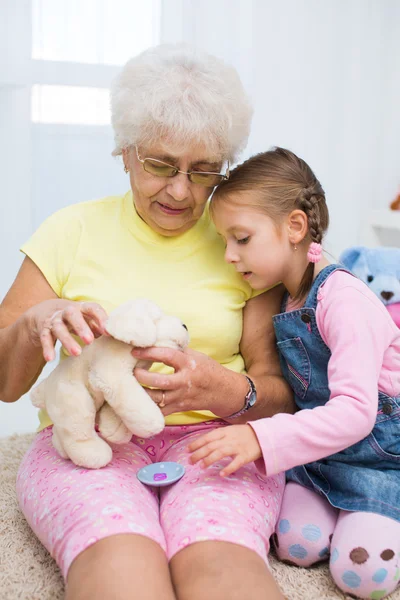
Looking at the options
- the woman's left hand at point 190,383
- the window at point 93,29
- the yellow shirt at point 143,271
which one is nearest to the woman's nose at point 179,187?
the yellow shirt at point 143,271

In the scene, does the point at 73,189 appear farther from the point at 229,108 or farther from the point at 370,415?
the point at 370,415

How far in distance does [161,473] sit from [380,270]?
0.88 meters

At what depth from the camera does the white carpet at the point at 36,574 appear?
4.25 ft

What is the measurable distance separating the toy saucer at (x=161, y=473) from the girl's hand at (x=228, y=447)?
0.31 feet

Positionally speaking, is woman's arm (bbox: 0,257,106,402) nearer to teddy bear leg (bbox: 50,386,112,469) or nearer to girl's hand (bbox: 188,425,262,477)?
teddy bear leg (bbox: 50,386,112,469)

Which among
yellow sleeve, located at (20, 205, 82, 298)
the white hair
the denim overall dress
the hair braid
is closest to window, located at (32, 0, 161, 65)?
the white hair

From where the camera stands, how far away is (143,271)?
1.57 metres

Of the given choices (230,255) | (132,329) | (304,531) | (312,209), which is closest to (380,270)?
(312,209)

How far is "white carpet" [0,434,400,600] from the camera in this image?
1297mm

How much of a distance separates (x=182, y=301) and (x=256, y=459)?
0.40 metres

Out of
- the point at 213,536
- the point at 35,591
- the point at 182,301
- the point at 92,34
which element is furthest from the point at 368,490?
the point at 92,34

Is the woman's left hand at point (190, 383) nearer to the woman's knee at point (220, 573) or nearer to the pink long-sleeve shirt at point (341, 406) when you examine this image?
the pink long-sleeve shirt at point (341, 406)

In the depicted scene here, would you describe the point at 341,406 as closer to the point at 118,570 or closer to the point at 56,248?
the point at 118,570

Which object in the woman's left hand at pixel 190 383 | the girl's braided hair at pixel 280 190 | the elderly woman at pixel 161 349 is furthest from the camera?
the girl's braided hair at pixel 280 190
